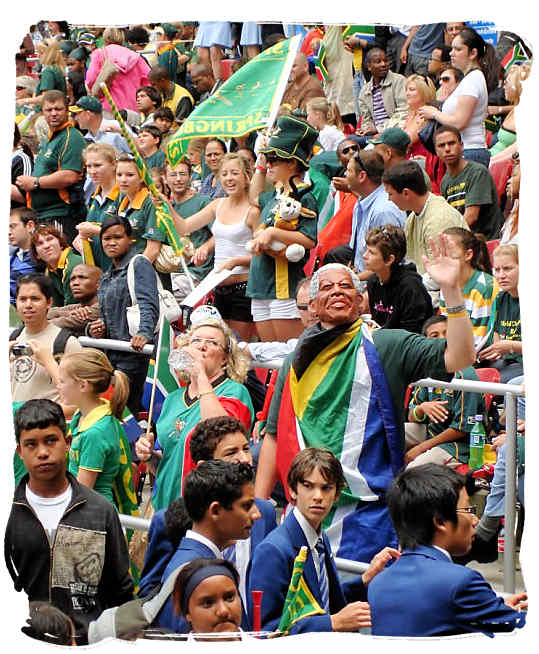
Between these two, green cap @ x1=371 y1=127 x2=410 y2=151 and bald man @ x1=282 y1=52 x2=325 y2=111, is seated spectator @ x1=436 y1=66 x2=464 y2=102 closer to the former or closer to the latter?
green cap @ x1=371 y1=127 x2=410 y2=151

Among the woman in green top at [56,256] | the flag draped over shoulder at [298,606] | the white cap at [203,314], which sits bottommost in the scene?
the flag draped over shoulder at [298,606]

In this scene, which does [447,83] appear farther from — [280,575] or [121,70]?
[280,575]

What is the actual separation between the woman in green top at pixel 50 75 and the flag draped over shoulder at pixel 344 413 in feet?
12.6

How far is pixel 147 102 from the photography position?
27.8 ft

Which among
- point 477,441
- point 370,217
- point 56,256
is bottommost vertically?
point 477,441

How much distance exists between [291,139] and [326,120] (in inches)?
50.9

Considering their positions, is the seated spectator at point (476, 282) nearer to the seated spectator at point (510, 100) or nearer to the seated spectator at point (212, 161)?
the seated spectator at point (510, 100)

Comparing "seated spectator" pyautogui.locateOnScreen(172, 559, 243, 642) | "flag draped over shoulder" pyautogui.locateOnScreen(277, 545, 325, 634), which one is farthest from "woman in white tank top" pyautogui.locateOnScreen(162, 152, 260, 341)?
"seated spectator" pyautogui.locateOnScreen(172, 559, 243, 642)

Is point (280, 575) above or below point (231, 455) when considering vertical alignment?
below

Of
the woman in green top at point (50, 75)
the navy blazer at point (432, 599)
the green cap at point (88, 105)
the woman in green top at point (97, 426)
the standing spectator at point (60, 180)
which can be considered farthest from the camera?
the woman in green top at point (50, 75)

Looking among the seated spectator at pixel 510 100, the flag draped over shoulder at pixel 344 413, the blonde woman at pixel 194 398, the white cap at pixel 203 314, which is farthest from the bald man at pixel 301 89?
the flag draped over shoulder at pixel 344 413

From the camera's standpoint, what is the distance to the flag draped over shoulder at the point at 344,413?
503 cm

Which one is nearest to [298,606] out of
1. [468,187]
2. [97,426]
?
[97,426]

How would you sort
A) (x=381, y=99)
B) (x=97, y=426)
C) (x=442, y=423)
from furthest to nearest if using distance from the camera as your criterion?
(x=381, y=99)
(x=97, y=426)
(x=442, y=423)
